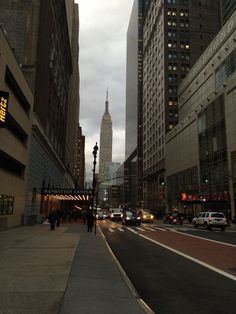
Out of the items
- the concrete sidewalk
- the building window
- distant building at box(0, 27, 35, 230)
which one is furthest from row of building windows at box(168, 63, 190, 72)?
the concrete sidewalk

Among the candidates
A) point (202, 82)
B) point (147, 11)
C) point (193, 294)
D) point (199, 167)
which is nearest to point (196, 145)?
point (199, 167)

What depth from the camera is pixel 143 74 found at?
161 metres

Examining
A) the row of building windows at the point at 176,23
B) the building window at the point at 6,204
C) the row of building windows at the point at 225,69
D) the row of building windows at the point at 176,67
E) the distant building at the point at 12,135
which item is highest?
the row of building windows at the point at 176,23

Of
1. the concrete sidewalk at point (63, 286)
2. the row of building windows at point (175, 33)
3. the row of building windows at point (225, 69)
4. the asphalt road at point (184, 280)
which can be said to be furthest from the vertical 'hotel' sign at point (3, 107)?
the row of building windows at point (175, 33)

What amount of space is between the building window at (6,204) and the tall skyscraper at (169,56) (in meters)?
83.6

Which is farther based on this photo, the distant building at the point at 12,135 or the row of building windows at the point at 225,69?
the row of building windows at the point at 225,69

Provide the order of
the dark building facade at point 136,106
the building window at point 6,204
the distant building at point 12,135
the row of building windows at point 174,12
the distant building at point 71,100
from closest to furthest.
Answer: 1. the distant building at point 12,135
2. the building window at point 6,204
3. the distant building at point 71,100
4. the row of building windows at point 174,12
5. the dark building facade at point 136,106

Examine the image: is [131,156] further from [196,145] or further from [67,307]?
[67,307]

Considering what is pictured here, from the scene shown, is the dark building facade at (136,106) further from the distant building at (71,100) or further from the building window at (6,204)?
the building window at (6,204)

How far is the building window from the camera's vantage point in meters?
26.8

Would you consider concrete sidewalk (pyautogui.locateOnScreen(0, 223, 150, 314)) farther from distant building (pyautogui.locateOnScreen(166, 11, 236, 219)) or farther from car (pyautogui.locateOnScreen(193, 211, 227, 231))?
distant building (pyautogui.locateOnScreen(166, 11, 236, 219))

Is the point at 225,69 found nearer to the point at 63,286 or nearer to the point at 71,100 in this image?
the point at 71,100

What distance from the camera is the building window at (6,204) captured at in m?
26.8

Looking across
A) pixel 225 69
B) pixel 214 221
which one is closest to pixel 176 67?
pixel 225 69
